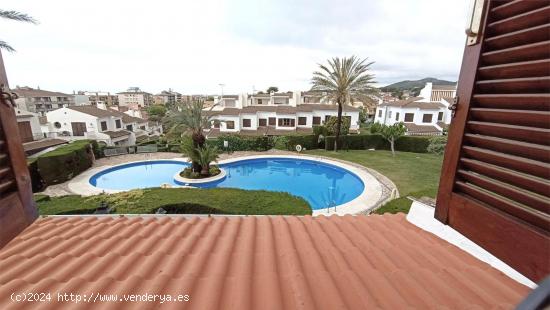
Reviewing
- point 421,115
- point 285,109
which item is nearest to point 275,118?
point 285,109

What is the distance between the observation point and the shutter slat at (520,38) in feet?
5.50

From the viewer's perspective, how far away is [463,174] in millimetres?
2336

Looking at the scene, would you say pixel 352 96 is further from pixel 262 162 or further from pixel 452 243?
pixel 452 243

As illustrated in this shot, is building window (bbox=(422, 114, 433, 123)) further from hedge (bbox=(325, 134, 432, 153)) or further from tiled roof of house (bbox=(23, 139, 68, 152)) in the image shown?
tiled roof of house (bbox=(23, 139, 68, 152))

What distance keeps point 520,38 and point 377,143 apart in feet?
90.2

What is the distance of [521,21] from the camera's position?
5.93 ft

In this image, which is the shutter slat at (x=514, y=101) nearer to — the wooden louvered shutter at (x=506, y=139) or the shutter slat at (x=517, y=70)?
the wooden louvered shutter at (x=506, y=139)

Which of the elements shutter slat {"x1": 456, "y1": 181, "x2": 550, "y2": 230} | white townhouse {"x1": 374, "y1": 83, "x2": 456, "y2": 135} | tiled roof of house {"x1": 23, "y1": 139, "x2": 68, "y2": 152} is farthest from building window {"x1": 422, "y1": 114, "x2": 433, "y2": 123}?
tiled roof of house {"x1": 23, "y1": 139, "x2": 68, "y2": 152}

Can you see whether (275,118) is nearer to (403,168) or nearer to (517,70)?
(403,168)

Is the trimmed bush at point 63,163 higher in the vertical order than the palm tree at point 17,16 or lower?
lower

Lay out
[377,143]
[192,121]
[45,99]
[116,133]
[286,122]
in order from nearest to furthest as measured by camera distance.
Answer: [192,121], [377,143], [116,133], [286,122], [45,99]

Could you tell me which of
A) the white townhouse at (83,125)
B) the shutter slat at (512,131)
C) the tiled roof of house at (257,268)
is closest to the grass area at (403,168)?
the tiled roof of house at (257,268)

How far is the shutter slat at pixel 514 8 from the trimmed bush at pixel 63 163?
22536 mm

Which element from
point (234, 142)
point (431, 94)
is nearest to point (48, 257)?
point (234, 142)
